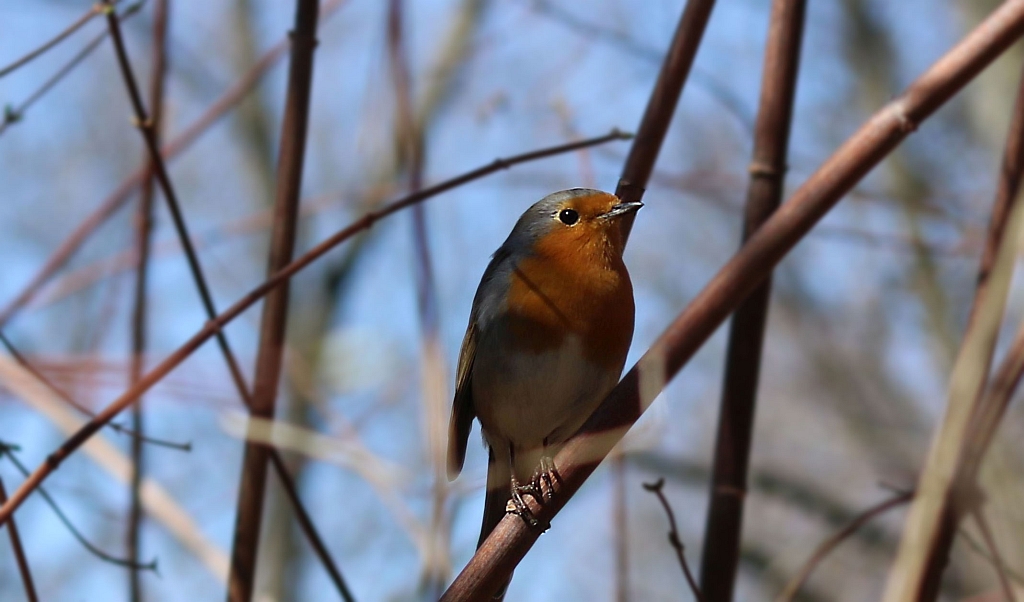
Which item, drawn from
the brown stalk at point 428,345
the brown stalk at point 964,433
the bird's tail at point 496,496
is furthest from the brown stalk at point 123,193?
the brown stalk at point 964,433

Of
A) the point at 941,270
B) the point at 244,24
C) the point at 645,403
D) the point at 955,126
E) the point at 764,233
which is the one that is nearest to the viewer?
the point at 645,403

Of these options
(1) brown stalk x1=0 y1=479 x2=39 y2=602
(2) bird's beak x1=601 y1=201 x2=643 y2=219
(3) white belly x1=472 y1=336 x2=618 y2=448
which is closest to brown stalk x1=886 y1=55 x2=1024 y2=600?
(2) bird's beak x1=601 y1=201 x2=643 y2=219

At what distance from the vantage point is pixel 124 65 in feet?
6.82

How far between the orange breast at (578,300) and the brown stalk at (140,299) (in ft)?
3.04

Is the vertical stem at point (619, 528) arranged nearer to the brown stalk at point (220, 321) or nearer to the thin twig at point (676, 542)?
the thin twig at point (676, 542)

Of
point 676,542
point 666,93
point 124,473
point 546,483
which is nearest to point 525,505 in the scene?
point 546,483

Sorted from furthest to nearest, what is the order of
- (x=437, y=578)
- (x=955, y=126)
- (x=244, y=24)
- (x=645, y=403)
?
(x=244, y=24)
(x=955, y=126)
(x=437, y=578)
(x=645, y=403)

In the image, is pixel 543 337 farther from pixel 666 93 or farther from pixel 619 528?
pixel 666 93

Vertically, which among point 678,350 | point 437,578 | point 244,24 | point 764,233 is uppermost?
point 244,24

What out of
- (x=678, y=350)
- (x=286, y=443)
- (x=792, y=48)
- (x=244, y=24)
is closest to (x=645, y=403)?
(x=678, y=350)

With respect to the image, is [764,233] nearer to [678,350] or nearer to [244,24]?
[678,350]

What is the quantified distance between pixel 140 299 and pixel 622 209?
4.08 ft

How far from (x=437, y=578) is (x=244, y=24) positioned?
461 inches

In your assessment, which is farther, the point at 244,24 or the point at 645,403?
the point at 244,24
